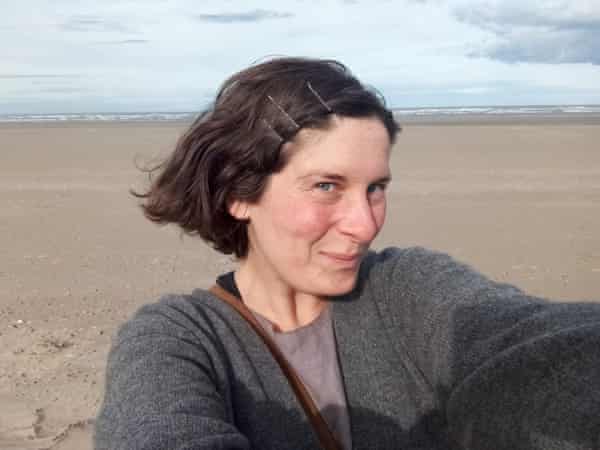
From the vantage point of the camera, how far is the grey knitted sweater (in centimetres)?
161

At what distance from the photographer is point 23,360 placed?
5.30 metres

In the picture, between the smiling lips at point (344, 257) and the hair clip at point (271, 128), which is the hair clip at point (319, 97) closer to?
the hair clip at point (271, 128)

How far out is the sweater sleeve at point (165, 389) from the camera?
1509 millimetres

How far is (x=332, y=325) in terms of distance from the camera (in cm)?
216

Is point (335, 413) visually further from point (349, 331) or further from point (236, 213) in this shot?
point (236, 213)

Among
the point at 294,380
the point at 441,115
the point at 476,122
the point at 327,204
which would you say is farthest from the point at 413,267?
the point at 441,115

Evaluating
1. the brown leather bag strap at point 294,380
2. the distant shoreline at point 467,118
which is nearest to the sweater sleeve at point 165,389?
the brown leather bag strap at point 294,380

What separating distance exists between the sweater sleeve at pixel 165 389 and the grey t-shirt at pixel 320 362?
271 mm

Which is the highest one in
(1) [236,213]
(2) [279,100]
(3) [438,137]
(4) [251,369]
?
(2) [279,100]

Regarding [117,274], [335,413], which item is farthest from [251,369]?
[117,274]

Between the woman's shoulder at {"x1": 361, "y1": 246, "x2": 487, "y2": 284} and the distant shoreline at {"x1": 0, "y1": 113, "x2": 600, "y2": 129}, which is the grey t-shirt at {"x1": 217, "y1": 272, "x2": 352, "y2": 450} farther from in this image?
the distant shoreline at {"x1": 0, "y1": 113, "x2": 600, "y2": 129}

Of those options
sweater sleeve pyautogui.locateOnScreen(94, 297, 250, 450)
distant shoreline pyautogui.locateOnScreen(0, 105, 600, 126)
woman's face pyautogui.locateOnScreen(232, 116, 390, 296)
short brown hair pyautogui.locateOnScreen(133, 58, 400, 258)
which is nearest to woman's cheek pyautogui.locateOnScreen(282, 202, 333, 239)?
woman's face pyautogui.locateOnScreen(232, 116, 390, 296)

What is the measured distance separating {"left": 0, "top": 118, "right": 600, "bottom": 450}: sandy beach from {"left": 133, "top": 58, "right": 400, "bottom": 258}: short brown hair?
0.48 m

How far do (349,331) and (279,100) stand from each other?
0.69 metres
